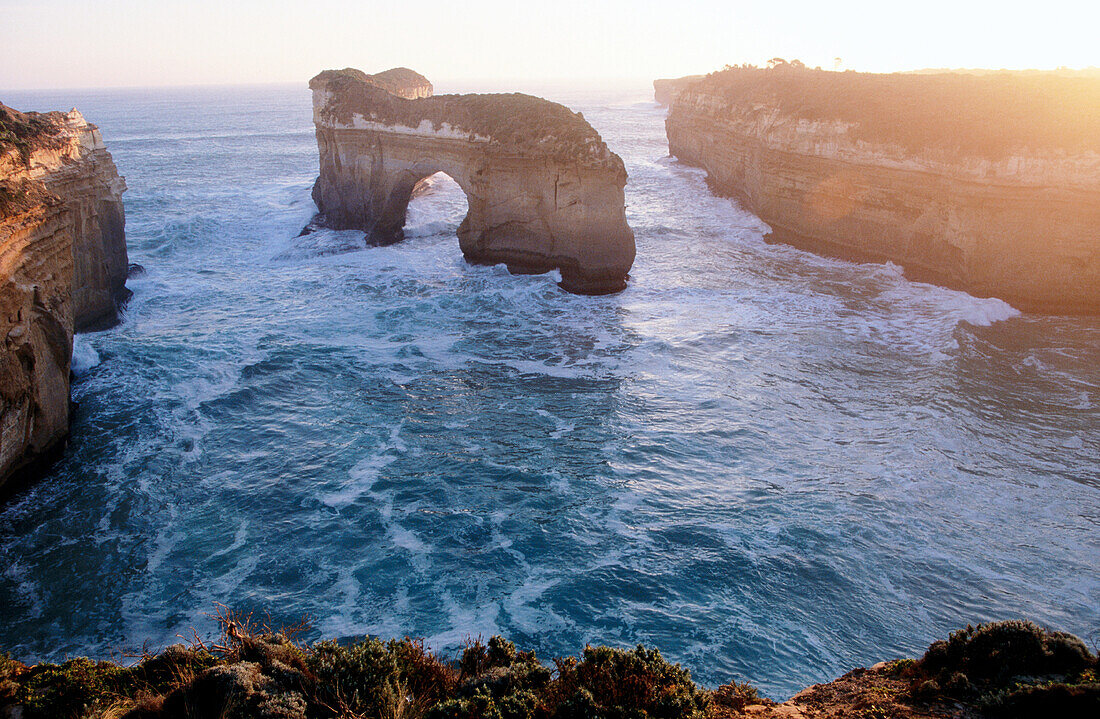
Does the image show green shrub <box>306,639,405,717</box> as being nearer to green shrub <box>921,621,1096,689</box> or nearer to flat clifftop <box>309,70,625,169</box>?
green shrub <box>921,621,1096,689</box>

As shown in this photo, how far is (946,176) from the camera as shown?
951 inches

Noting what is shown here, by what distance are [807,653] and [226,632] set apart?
301 inches

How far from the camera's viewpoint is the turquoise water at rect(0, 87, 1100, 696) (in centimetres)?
1041

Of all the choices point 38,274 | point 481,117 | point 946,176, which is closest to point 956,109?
point 946,176

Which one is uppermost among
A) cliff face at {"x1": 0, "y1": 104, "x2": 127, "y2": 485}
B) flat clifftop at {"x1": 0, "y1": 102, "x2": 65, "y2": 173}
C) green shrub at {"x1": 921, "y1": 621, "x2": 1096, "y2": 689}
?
flat clifftop at {"x1": 0, "y1": 102, "x2": 65, "y2": 173}

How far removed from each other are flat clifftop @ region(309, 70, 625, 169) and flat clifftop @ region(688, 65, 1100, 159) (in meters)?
11.2

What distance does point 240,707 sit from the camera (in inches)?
241

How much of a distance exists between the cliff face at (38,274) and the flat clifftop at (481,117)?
41.6ft

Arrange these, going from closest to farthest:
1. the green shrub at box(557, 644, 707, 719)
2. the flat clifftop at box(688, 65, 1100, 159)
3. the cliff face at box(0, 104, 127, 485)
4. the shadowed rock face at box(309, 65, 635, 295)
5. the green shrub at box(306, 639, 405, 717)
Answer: the green shrub at box(557, 644, 707, 719) < the green shrub at box(306, 639, 405, 717) < the cliff face at box(0, 104, 127, 485) < the flat clifftop at box(688, 65, 1100, 159) < the shadowed rock face at box(309, 65, 635, 295)

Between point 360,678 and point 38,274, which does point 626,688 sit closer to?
point 360,678

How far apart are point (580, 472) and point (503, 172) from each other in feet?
50.9

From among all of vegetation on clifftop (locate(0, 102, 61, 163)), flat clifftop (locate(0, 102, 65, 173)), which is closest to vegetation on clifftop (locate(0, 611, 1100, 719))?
flat clifftop (locate(0, 102, 65, 173))

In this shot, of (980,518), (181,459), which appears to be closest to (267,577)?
(181,459)

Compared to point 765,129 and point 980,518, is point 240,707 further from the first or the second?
point 765,129
